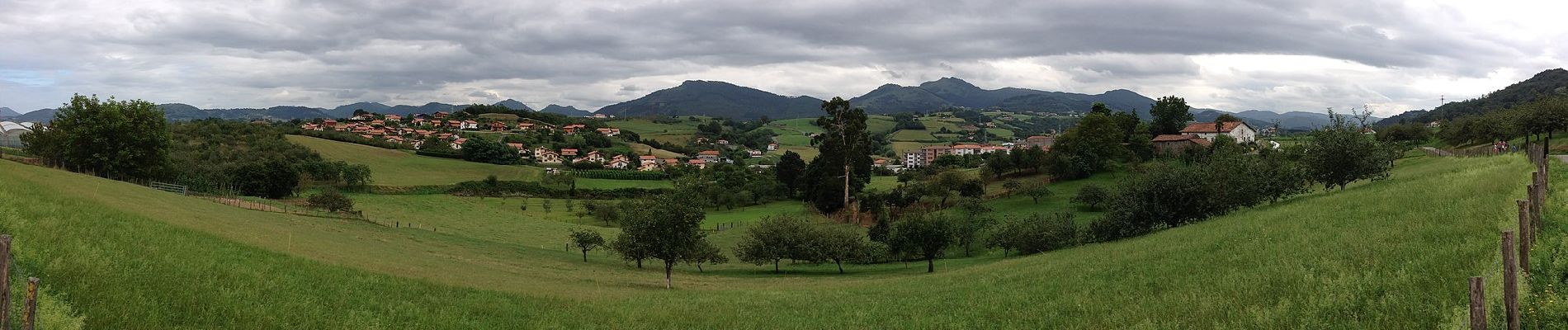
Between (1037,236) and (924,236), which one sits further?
(1037,236)

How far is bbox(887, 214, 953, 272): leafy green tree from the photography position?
136 feet

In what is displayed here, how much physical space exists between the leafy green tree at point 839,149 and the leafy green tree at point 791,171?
83.5 ft

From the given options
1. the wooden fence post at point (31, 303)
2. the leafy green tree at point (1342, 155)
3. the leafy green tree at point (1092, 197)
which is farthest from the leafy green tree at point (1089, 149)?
the wooden fence post at point (31, 303)

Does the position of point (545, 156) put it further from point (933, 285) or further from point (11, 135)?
point (933, 285)

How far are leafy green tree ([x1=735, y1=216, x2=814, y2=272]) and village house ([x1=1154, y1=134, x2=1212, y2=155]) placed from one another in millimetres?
64753

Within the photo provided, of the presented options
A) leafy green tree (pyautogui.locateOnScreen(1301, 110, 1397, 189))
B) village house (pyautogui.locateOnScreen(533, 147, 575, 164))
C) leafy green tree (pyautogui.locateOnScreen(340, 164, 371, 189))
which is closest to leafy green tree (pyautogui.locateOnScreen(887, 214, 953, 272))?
leafy green tree (pyautogui.locateOnScreen(1301, 110, 1397, 189))

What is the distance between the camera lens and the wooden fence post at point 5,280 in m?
7.11

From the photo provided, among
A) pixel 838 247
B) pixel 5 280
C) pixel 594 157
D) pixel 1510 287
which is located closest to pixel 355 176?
pixel 838 247

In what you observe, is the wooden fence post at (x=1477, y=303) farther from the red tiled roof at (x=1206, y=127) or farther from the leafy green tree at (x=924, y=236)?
the red tiled roof at (x=1206, y=127)

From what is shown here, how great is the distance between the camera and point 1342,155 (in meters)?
37.1

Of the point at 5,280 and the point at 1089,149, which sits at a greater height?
the point at 1089,149

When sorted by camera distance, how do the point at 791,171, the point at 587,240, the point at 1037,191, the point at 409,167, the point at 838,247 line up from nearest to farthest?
the point at 838,247 → the point at 587,240 → the point at 1037,191 → the point at 791,171 → the point at 409,167

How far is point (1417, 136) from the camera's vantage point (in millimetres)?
96875

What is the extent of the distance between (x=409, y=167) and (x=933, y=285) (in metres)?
107
